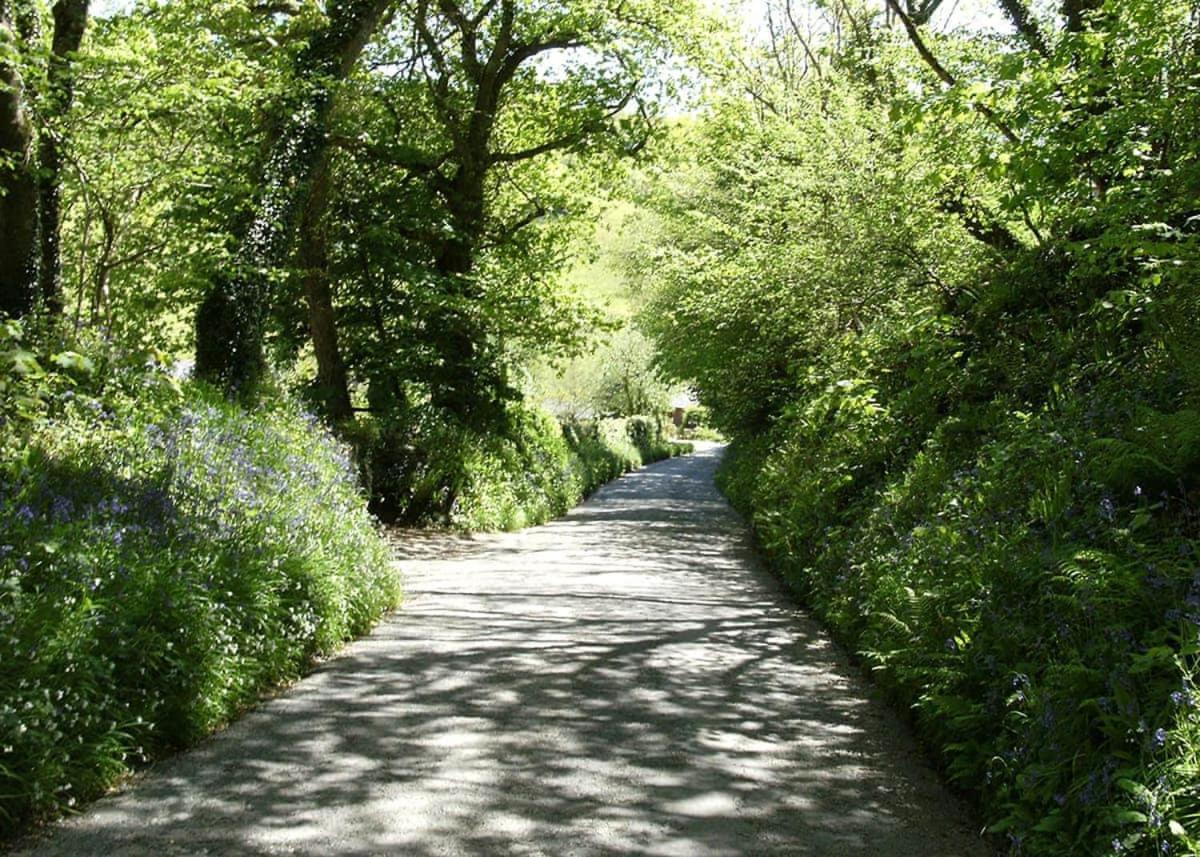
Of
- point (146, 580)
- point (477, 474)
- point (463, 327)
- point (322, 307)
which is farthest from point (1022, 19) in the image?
point (146, 580)

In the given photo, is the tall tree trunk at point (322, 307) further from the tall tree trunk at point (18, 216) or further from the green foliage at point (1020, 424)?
the tall tree trunk at point (18, 216)

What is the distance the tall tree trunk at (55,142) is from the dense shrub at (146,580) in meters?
2.94

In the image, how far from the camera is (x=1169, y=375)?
5.60 m

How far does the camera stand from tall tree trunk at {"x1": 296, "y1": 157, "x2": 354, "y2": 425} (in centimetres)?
1598

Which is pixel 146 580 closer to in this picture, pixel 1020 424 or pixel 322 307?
pixel 1020 424

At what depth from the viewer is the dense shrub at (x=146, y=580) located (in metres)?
4.11

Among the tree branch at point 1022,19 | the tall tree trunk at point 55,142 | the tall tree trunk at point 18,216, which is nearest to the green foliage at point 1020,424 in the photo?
the tree branch at point 1022,19

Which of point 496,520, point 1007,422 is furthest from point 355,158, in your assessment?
point 1007,422

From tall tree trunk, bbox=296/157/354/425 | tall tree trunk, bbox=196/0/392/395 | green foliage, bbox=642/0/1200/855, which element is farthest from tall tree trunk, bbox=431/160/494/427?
green foliage, bbox=642/0/1200/855

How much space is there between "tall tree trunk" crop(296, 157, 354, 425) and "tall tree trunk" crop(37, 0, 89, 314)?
18.0ft

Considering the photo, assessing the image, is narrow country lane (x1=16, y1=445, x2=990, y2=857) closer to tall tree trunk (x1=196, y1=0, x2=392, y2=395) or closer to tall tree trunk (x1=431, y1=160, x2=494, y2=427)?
tall tree trunk (x1=196, y1=0, x2=392, y2=395)

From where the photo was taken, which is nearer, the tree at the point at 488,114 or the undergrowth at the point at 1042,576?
the undergrowth at the point at 1042,576

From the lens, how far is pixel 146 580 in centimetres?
501

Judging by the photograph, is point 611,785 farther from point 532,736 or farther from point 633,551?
point 633,551
